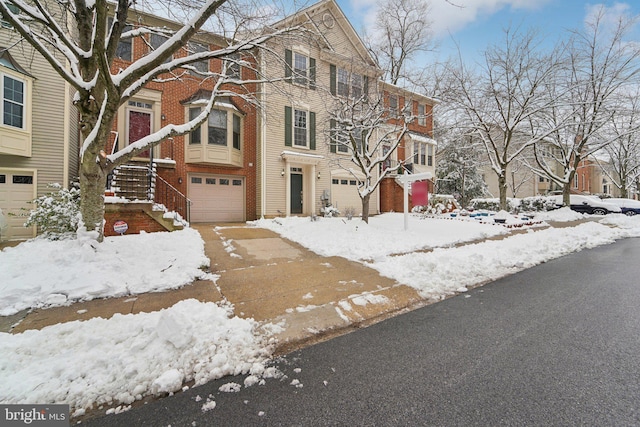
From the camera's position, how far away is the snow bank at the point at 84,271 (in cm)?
361

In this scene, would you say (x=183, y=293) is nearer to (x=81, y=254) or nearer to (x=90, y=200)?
(x=81, y=254)

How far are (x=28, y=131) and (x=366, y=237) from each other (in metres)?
10.7

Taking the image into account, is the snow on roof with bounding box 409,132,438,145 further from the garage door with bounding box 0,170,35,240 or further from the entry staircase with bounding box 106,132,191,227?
the garage door with bounding box 0,170,35,240

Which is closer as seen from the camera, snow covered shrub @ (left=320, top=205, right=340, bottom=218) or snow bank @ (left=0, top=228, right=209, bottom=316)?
snow bank @ (left=0, top=228, right=209, bottom=316)

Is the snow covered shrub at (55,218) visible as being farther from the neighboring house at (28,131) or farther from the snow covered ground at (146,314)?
the neighboring house at (28,131)

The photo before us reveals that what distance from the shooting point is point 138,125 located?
11.0m

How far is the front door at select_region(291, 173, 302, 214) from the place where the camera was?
13328 mm

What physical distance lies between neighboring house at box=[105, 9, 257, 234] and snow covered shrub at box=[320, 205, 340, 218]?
356 cm

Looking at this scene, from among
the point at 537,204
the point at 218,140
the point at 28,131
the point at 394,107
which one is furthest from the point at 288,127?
the point at 537,204

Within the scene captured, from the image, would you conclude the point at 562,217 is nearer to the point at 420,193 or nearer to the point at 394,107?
the point at 420,193

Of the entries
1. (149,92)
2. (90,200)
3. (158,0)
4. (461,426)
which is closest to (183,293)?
(90,200)

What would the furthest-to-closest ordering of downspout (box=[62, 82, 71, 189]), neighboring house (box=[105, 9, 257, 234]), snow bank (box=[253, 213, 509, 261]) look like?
neighboring house (box=[105, 9, 257, 234]), downspout (box=[62, 82, 71, 189]), snow bank (box=[253, 213, 509, 261])

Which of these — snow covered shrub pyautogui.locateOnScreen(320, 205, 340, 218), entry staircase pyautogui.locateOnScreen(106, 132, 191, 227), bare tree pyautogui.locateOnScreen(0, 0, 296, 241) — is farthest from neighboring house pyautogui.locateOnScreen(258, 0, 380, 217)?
bare tree pyautogui.locateOnScreen(0, 0, 296, 241)

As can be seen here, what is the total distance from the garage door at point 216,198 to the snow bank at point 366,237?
2.30 meters
